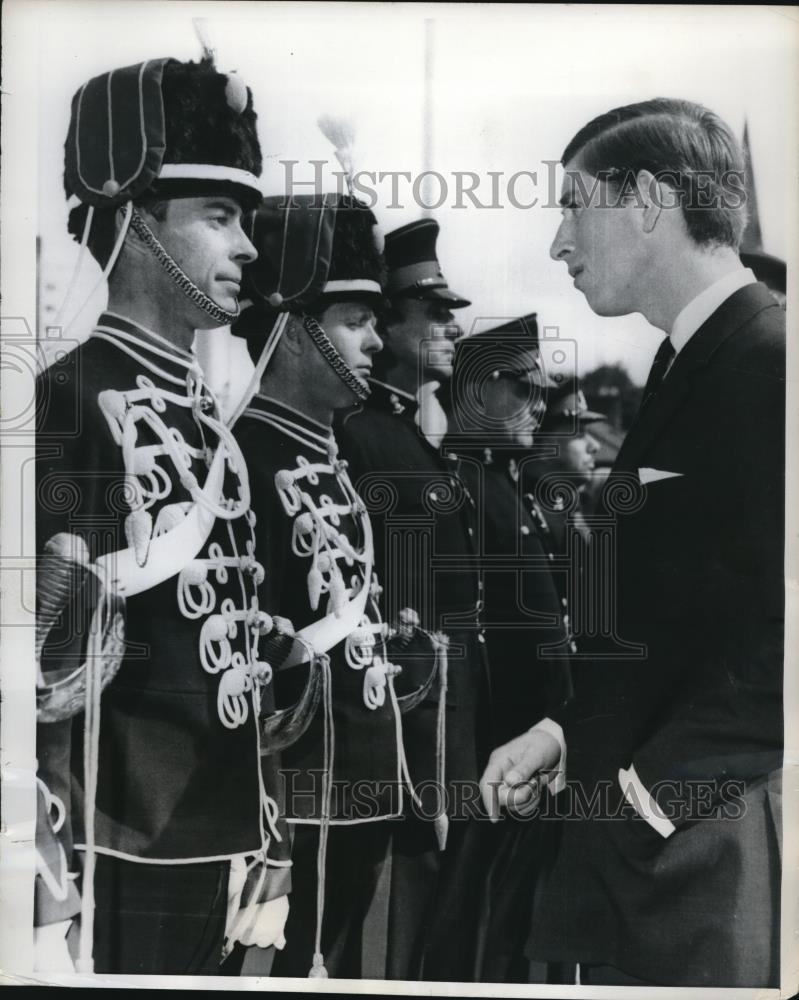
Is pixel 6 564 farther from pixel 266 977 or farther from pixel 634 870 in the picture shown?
pixel 634 870

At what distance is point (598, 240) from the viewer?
279 cm

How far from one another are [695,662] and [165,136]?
1.80 m

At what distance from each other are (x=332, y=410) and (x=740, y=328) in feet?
3.33

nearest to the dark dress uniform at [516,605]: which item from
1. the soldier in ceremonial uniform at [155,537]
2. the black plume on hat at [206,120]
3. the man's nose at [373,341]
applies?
the man's nose at [373,341]

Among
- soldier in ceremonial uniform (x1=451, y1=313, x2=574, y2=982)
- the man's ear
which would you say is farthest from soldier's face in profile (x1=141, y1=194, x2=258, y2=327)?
the man's ear

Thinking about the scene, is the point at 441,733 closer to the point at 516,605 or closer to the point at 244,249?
the point at 516,605

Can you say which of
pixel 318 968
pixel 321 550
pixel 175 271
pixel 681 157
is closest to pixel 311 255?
pixel 175 271

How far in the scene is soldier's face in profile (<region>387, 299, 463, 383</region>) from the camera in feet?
9.16

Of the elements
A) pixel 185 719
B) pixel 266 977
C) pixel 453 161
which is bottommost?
pixel 266 977

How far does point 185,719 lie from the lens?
2766 mm

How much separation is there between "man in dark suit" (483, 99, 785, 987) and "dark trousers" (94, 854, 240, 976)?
74 centimetres

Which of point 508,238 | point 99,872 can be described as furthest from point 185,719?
point 508,238

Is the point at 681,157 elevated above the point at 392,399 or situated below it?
above

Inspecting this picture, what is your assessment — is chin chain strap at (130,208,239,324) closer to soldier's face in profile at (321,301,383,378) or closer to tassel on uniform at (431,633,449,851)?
soldier's face in profile at (321,301,383,378)
